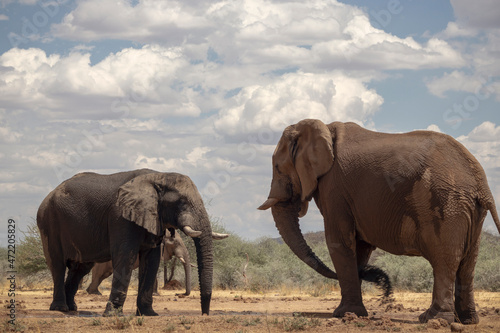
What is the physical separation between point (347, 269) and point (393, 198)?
159 cm

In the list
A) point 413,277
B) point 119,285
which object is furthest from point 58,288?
point 413,277

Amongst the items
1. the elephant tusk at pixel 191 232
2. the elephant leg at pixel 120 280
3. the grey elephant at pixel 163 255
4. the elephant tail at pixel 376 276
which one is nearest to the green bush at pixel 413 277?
the grey elephant at pixel 163 255

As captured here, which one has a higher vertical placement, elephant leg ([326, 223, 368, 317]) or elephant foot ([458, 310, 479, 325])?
elephant leg ([326, 223, 368, 317])

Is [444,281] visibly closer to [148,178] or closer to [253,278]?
[148,178]

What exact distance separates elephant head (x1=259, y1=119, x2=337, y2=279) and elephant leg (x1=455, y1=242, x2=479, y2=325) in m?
2.17

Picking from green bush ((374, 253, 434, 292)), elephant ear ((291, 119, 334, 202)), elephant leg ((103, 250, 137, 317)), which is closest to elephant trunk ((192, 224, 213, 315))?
elephant leg ((103, 250, 137, 317))

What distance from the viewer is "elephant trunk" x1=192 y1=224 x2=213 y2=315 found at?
13.7 metres

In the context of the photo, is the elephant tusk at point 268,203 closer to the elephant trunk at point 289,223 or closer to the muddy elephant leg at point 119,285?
the elephant trunk at point 289,223

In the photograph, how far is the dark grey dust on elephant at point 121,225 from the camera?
550 inches

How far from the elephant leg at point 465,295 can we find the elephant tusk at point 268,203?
3647 millimetres

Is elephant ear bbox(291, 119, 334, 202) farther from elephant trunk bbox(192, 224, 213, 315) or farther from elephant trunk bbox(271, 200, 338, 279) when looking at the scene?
elephant trunk bbox(192, 224, 213, 315)

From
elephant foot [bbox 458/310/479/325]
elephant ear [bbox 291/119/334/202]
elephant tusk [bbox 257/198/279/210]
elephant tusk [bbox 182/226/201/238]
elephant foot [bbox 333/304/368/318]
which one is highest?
elephant ear [bbox 291/119/334/202]

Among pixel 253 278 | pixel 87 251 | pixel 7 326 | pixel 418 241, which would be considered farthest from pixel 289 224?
pixel 253 278

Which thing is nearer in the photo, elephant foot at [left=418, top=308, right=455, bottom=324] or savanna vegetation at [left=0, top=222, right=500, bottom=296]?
elephant foot at [left=418, top=308, right=455, bottom=324]
